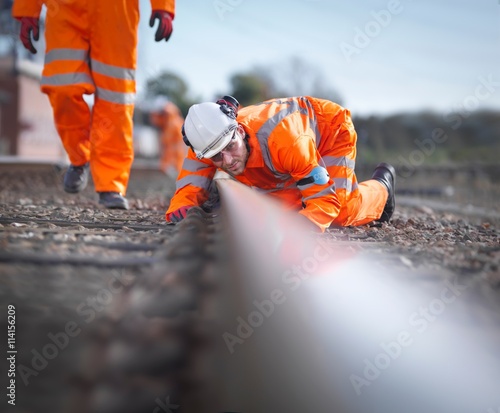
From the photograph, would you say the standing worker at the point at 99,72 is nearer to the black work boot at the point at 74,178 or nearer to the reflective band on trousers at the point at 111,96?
the reflective band on trousers at the point at 111,96

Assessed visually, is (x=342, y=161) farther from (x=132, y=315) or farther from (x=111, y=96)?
(x=132, y=315)

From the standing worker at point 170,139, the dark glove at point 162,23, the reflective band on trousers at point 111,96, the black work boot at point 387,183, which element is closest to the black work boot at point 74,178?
the reflective band on trousers at point 111,96

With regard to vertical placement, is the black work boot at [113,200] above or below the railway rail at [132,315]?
below

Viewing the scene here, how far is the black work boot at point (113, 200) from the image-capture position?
376cm

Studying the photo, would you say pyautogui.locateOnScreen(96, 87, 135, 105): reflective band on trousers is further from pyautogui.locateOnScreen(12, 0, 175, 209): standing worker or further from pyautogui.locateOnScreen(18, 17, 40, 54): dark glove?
pyautogui.locateOnScreen(18, 17, 40, 54): dark glove

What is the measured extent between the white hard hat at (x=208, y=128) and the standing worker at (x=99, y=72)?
1116mm

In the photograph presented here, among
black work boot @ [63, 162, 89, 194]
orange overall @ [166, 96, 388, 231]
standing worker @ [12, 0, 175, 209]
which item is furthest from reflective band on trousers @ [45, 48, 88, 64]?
orange overall @ [166, 96, 388, 231]

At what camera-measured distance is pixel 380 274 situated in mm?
1456

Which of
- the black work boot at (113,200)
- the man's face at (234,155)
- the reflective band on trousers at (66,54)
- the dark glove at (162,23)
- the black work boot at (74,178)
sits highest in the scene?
the dark glove at (162,23)

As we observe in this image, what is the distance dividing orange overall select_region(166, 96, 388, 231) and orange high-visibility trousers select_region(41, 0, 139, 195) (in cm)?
83

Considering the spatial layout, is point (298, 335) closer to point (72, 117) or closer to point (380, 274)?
point (380, 274)

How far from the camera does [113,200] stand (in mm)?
3771

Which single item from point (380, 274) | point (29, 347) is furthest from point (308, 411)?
point (29, 347)

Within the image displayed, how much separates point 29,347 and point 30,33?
3.55 meters
